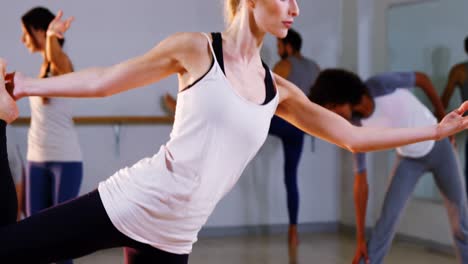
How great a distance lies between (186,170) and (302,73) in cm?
403

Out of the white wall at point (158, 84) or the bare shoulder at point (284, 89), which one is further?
the white wall at point (158, 84)

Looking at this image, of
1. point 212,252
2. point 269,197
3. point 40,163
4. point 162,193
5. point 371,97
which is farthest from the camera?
point 269,197

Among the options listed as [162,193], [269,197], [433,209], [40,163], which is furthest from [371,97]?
[269,197]

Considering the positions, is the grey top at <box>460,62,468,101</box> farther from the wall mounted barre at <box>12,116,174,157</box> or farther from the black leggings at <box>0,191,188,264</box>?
the black leggings at <box>0,191,188,264</box>

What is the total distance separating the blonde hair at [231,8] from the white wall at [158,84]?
3871 mm

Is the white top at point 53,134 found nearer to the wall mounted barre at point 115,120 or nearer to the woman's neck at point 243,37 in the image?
the wall mounted barre at point 115,120

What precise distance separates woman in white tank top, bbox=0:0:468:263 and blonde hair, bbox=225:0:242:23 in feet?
0.22

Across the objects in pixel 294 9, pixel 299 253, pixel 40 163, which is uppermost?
pixel 294 9

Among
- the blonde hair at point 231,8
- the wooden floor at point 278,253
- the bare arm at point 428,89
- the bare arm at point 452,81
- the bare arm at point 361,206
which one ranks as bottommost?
the wooden floor at point 278,253

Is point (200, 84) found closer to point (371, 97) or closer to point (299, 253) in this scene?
point (371, 97)

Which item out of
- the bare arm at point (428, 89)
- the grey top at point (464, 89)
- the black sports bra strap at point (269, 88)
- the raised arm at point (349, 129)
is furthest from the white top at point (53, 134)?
the grey top at point (464, 89)

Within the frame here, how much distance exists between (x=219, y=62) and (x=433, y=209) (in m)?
4.26

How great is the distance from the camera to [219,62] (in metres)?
1.96

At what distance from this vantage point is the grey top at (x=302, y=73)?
586cm
